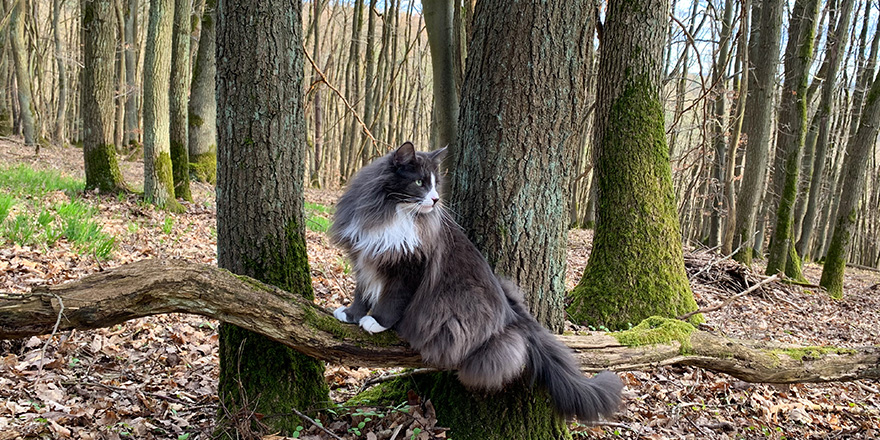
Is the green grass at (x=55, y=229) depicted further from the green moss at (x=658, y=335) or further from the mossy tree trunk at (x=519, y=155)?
the green moss at (x=658, y=335)

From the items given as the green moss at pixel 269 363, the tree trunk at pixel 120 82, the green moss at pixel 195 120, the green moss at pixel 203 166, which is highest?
the tree trunk at pixel 120 82

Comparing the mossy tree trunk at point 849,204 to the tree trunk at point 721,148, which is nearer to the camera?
the mossy tree trunk at point 849,204

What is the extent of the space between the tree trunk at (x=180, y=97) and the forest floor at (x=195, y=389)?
104 inches

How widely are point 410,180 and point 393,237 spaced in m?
0.34

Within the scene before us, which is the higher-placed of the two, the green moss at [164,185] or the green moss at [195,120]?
the green moss at [195,120]

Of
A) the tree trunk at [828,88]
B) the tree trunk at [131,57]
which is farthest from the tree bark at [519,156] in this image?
the tree trunk at [131,57]

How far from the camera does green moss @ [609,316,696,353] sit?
3369 mm

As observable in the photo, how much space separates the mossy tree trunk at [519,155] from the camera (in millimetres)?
3146

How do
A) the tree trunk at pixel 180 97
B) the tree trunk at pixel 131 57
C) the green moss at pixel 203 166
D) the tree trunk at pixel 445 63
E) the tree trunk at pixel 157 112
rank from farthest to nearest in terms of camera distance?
the tree trunk at pixel 131 57 → the green moss at pixel 203 166 → the tree trunk at pixel 180 97 → the tree trunk at pixel 157 112 → the tree trunk at pixel 445 63

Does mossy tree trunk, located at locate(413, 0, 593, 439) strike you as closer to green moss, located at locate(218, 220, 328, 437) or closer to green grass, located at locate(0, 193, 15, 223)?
green moss, located at locate(218, 220, 328, 437)

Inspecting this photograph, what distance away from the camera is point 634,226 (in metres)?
5.52

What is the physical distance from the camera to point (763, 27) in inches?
400

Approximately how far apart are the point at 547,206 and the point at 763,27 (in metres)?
9.52

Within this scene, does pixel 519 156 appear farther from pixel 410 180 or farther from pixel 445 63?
pixel 445 63
